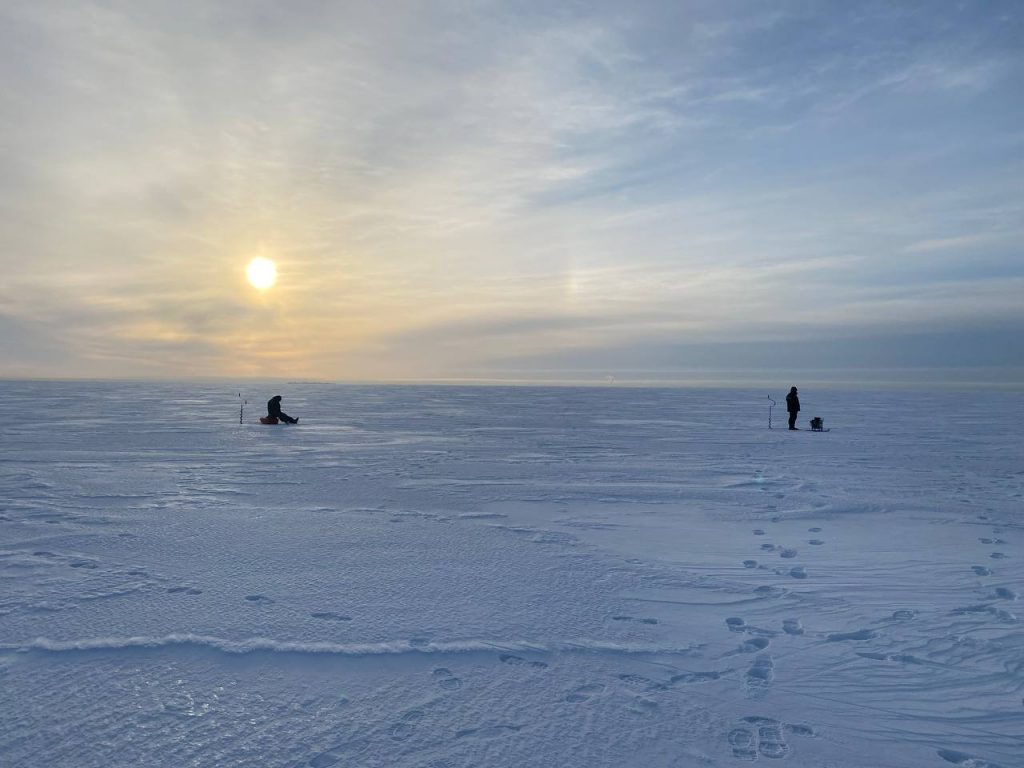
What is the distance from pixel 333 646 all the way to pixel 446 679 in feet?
3.06

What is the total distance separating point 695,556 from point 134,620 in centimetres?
521

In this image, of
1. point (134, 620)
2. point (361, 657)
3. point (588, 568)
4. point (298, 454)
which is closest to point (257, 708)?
point (361, 657)

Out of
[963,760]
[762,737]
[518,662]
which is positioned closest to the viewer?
[963,760]

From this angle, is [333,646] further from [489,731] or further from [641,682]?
[641,682]

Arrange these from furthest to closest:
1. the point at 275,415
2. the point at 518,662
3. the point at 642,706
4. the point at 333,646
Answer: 1. the point at 275,415
2. the point at 333,646
3. the point at 518,662
4. the point at 642,706

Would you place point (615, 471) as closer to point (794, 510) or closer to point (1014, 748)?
point (794, 510)

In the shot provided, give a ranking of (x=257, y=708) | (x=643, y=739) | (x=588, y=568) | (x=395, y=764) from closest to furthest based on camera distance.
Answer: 1. (x=395, y=764)
2. (x=643, y=739)
3. (x=257, y=708)
4. (x=588, y=568)

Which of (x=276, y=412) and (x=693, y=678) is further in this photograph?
(x=276, y=412)

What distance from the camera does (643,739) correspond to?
139 inches

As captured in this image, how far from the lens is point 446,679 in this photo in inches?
164

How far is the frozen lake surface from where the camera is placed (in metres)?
3.53

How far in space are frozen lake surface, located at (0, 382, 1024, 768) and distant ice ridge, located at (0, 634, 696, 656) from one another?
A: 2cm

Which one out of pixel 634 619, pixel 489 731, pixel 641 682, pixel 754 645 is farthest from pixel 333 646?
pixel 754 645

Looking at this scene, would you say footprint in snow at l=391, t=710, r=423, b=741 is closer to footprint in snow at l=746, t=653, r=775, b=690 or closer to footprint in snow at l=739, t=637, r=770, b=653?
footprint in snow at l=746, t=653, r=775, b=690
